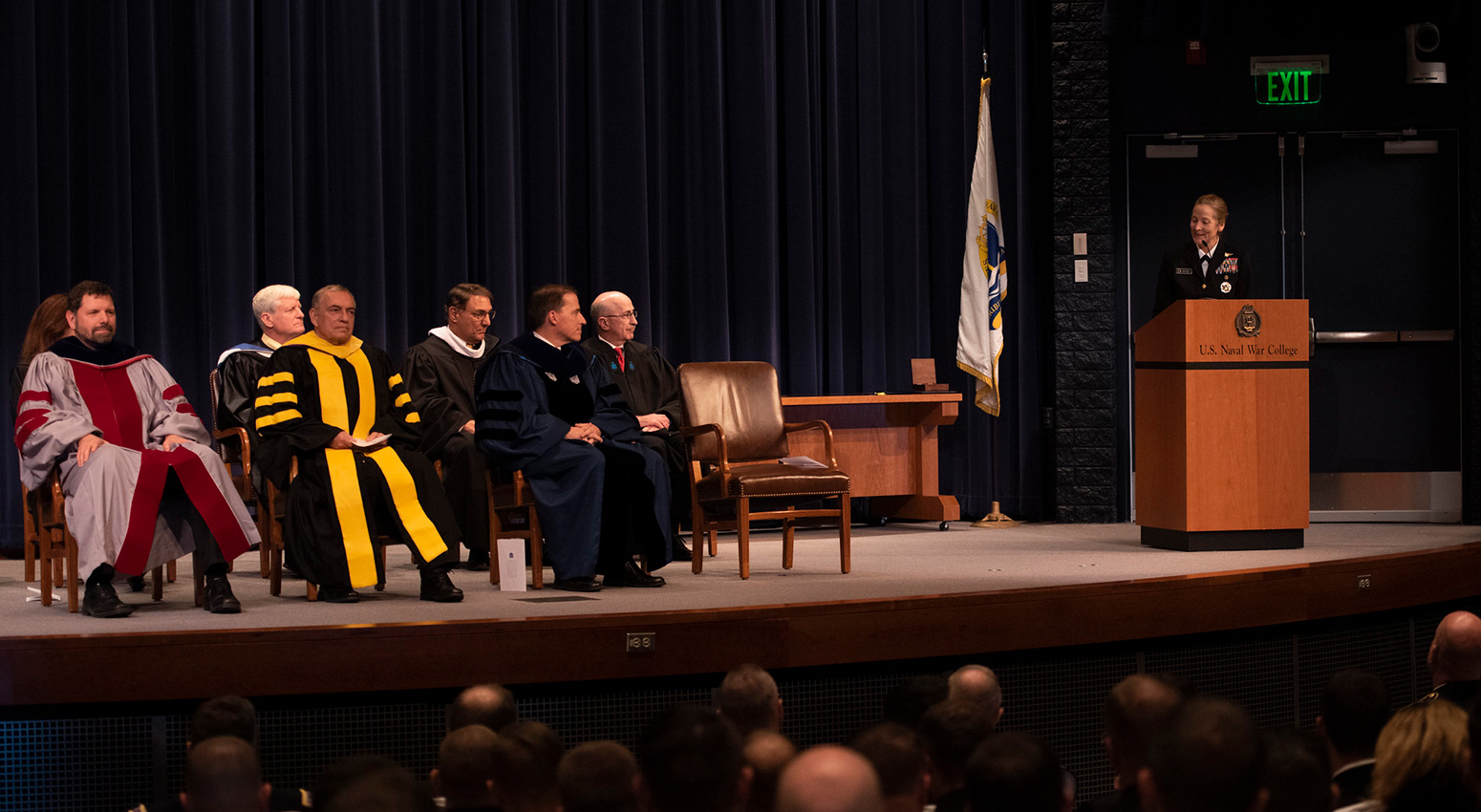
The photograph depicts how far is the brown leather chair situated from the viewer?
4.98 metres

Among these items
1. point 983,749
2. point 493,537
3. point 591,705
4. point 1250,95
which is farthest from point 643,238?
point 983,749

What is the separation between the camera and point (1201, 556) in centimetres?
517

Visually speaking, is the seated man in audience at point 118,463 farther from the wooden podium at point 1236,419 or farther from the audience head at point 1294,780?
the wooden podium at point 1236,419

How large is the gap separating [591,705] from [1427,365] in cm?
550

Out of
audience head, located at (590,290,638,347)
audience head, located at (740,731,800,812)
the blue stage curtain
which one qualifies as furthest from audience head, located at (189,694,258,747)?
the blue stage curtain

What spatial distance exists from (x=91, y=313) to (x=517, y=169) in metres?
2.86

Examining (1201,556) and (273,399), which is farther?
(1201,556)

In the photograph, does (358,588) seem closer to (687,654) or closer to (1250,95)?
(687,654)

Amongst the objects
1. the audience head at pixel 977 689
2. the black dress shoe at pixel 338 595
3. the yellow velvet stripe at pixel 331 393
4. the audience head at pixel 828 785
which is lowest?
the black dress shoe at pixel 338 595

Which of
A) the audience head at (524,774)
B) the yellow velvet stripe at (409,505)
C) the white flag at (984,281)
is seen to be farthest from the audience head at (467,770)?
the white flag at (984,281)

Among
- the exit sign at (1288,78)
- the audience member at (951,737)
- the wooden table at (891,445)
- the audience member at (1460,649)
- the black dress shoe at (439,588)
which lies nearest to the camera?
the audience member at (951,737)

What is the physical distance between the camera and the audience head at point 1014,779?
66.4 inches

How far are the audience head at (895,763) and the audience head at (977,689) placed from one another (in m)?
0.67

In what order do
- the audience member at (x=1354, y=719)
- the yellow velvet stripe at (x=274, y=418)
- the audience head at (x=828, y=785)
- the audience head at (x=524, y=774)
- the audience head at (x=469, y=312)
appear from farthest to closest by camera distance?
the audience head at (x=469, y=312) < the yellow velvet stripe at (x=274, y=418) < the audience member at (x=1354, y=719) < the audience head at (x=524, y=774) < the audience head at (x=828, y=785)
